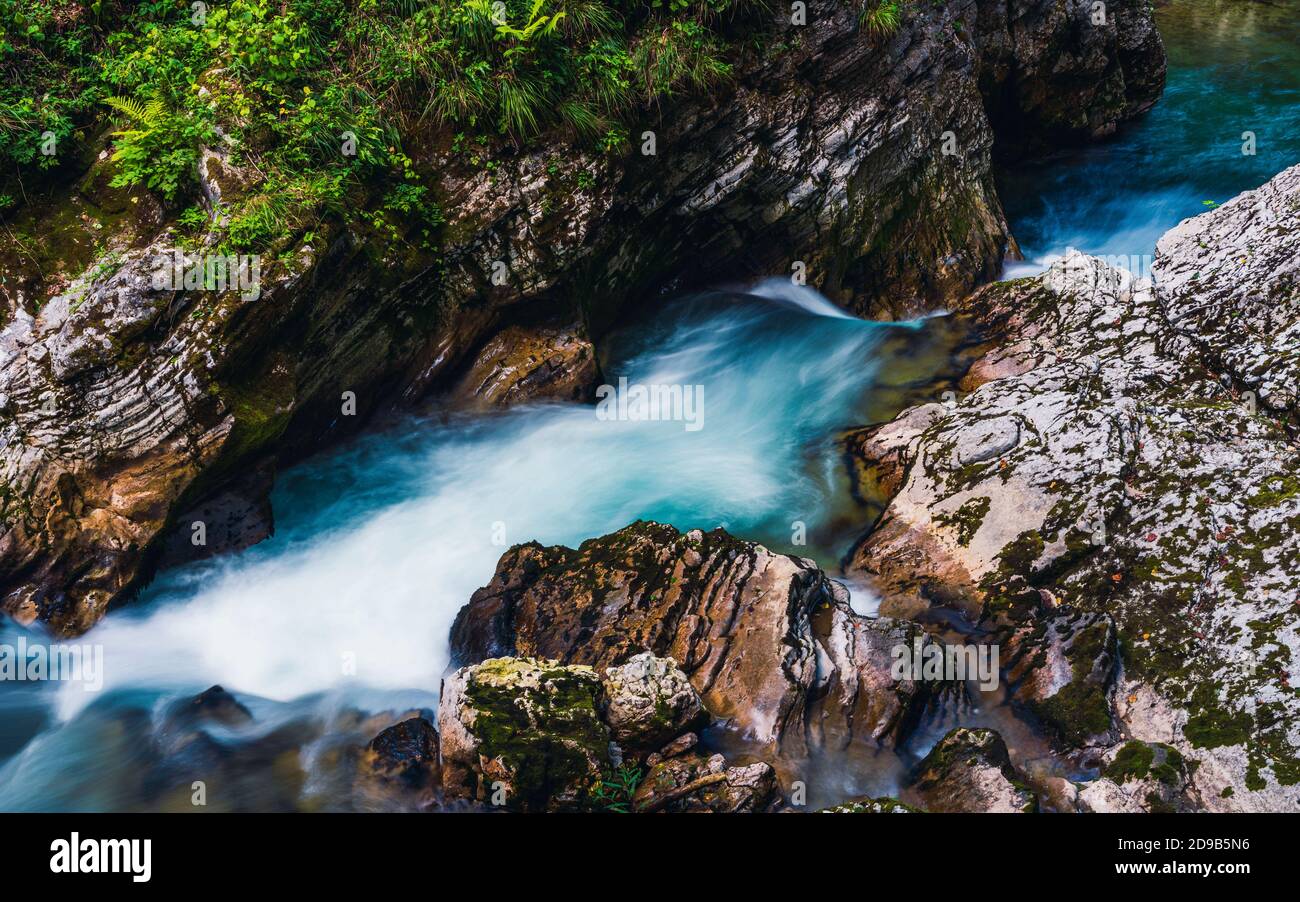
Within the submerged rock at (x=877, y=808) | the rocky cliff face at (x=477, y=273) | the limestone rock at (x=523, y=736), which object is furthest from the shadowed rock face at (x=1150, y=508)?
the limestone rock at (x=523, y=736)

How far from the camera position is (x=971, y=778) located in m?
6.78

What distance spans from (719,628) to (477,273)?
5.05 metres

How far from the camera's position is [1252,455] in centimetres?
851

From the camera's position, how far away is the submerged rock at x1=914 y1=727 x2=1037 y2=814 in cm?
661

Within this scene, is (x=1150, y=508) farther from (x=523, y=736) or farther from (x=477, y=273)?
(x=477, y=273)

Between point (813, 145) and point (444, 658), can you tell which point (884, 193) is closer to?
point (813, 145)

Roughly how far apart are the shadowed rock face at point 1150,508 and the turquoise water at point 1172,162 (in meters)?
3.74

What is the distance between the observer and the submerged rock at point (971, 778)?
661cm

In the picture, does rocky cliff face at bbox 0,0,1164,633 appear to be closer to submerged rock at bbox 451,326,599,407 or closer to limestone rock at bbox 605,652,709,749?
submerged rock at bbox 451,326,599,407

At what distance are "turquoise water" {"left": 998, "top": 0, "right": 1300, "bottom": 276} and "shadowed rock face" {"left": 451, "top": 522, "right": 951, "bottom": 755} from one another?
27.0 ft
